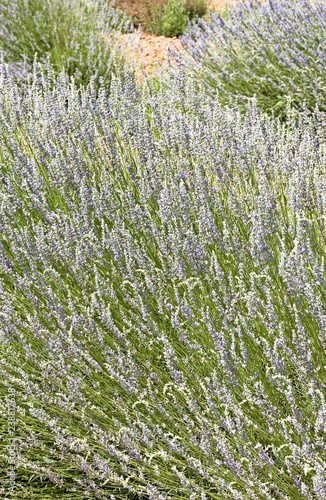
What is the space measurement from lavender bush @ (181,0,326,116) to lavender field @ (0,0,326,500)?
1.40 meters

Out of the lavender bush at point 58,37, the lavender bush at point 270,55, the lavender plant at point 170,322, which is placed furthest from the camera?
the lavender bush at point 58,37

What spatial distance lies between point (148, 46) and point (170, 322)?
236 inches

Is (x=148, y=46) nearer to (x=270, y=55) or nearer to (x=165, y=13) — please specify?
(x=165, y=13)

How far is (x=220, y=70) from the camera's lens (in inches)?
214

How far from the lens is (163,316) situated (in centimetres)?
234

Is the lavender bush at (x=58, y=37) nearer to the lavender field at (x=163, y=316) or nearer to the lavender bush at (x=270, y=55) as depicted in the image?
the lavender bush at (x=270, y=55)

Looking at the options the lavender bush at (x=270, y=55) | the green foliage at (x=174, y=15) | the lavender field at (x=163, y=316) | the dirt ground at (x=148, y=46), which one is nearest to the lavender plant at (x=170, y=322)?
the lavender field at (x=163, y=316)

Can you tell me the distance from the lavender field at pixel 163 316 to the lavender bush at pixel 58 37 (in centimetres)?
262

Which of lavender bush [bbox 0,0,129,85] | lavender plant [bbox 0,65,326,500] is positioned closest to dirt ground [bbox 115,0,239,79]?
lavender bush [bbox 0,0,129,85]

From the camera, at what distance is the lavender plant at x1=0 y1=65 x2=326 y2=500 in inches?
74.7

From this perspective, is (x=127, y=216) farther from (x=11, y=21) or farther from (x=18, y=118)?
(x=11, y=21)

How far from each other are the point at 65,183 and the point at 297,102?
2.61 meters

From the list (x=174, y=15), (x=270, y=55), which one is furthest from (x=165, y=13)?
(x=270, y=55)

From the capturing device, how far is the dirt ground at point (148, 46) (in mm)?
6777
